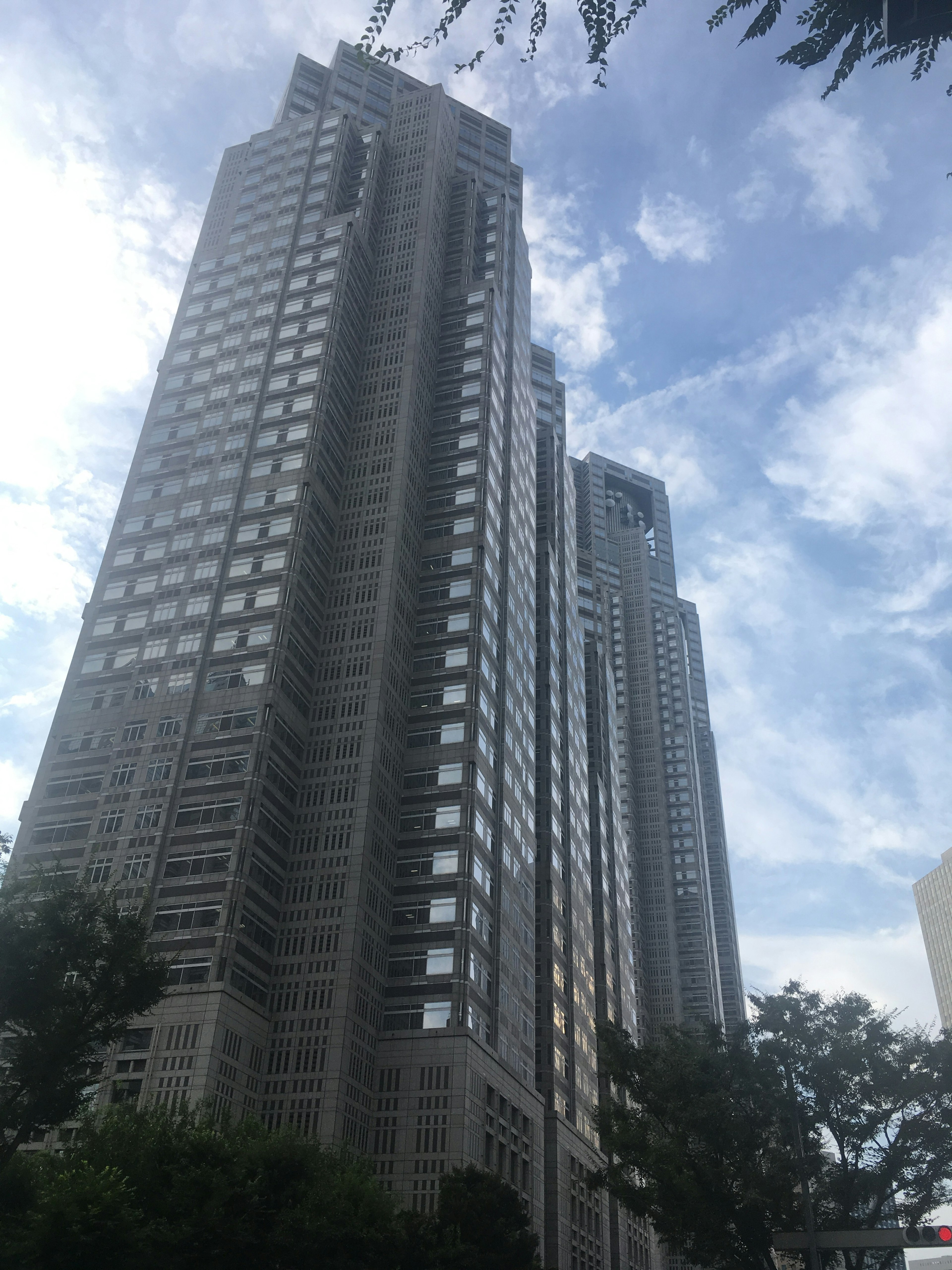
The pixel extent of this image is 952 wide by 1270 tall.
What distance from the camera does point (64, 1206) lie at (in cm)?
3569

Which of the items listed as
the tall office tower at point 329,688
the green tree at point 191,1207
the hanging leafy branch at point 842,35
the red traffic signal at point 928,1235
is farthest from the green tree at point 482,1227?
the hanging leafy branch at point 842,35

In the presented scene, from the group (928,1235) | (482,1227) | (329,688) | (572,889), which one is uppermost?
(329,688)

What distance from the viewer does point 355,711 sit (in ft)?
351

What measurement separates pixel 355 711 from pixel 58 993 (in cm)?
6307

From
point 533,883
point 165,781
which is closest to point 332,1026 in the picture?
point 165,781

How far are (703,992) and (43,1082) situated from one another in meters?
168

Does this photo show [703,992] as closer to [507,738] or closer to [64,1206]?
[507,738]

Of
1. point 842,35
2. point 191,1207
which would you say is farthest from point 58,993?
point 842,35

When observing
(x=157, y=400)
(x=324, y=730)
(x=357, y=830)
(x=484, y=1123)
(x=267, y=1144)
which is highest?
(x=157, y=400)

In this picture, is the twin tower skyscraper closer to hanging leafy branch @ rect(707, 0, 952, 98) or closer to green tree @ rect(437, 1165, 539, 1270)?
green tree @ rect(437, 1165, 539, 1270)

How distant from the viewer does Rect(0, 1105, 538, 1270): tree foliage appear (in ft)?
118

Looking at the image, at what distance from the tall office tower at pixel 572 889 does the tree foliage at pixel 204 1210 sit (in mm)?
57070

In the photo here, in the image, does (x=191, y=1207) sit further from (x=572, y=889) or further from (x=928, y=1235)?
(x=572, y=889)

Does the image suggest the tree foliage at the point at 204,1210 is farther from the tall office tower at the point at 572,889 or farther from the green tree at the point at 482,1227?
the tall office tower at the point at 572,889
